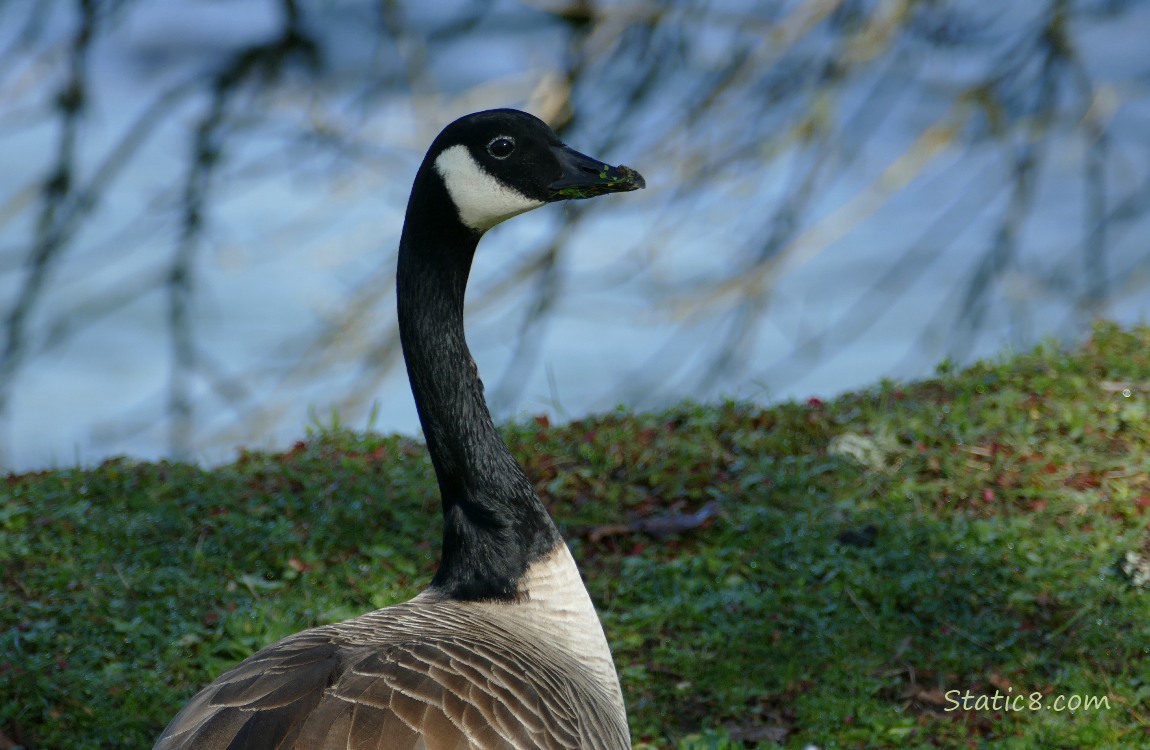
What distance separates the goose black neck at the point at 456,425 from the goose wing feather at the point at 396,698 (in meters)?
0.32

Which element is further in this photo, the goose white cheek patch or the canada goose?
the goose white cheek patch

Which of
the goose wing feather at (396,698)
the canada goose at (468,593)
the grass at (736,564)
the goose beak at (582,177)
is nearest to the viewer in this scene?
the goose wing feather at (396,698)

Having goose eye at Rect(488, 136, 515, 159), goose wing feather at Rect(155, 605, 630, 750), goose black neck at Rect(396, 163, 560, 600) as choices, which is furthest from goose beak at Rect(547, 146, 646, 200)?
goose wing feather at Rect(155, 605, 630, 750)

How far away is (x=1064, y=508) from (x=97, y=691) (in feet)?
13.7

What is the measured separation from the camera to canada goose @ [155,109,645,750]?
2449 mm

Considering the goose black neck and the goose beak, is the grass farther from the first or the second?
the goose beak

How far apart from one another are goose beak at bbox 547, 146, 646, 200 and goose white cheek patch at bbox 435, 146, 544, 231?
0.31 ft

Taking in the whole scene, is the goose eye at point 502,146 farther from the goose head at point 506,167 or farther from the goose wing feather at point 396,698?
the goose wing feather at point 396,698

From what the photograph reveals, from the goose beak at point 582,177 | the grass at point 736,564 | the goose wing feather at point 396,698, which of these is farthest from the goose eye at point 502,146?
the grass at point 736,564

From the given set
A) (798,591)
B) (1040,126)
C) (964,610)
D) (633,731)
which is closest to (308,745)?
(633,731)

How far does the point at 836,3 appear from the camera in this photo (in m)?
7.41

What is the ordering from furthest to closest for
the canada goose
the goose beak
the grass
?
1. the grass
2. the goose beak
3. the canada goose

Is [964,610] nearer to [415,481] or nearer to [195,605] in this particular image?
[415,481]

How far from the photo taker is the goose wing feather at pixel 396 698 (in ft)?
7.62
